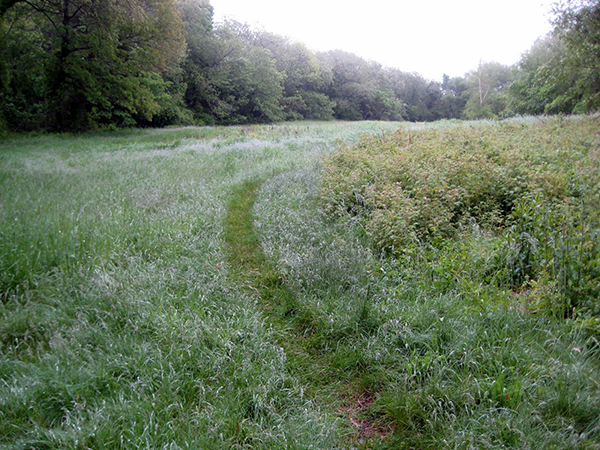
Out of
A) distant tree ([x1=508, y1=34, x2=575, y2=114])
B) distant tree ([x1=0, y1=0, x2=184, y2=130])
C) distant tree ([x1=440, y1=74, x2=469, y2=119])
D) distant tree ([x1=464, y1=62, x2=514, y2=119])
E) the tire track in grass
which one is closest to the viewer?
the tire track in grass

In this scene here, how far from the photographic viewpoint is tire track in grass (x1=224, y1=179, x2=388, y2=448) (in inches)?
111

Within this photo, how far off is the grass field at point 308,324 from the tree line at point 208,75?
12.7 m

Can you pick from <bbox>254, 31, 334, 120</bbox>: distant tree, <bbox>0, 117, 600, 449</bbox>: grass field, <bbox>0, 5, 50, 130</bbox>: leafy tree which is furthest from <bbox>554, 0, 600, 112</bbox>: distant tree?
<bbox>254, 31, 334, 120</bbox>: distant tree

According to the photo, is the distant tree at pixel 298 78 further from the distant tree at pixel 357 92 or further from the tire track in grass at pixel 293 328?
the tire track in grass at pixel 293 328

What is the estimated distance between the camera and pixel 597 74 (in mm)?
18875

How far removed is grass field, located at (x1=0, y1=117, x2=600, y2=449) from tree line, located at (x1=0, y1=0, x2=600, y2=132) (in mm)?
12725

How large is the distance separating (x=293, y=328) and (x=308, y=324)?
0.58 ft

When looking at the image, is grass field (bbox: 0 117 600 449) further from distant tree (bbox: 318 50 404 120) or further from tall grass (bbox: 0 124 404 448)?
distant tree (bbox: 318 50 404 120)

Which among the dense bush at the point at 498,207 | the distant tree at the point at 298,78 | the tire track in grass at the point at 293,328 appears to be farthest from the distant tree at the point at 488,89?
the tire track in grass at the point at 293,328

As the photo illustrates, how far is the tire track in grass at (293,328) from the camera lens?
111 inches

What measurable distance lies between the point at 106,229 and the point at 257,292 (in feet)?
8.78

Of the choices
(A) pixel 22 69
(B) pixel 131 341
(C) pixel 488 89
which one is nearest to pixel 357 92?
(C) pixel 488 89

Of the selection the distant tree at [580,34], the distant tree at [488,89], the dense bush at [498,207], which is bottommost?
the dense bush at [498,207]

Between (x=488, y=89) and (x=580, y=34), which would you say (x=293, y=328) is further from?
(x=488, y=89)
